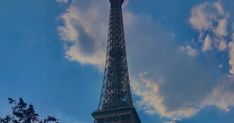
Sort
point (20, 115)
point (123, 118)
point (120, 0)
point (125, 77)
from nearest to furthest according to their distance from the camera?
1. point (20, 115)
2. point (123, 118)
3. point (125, 77)
4. point (120, 0)

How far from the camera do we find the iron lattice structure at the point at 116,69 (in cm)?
10300

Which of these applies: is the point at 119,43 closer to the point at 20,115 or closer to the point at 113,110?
the point at 113,110

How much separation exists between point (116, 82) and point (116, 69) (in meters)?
3.67

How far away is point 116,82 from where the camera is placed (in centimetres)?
10656

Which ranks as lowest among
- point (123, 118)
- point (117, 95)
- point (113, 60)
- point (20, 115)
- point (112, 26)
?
point (20, 115)

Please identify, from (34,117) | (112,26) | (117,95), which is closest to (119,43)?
(112,26)

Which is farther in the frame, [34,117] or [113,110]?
[113,110]

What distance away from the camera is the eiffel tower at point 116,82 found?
325 feet

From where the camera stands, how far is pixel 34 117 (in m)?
24.0

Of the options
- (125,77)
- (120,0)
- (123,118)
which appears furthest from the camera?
(120,0)

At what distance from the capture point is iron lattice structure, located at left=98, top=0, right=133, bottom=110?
338ft

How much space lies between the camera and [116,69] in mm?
108688

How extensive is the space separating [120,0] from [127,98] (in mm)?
26482

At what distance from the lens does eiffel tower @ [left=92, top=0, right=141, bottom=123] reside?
9912 cm
